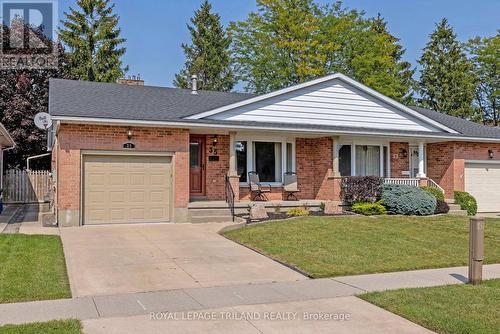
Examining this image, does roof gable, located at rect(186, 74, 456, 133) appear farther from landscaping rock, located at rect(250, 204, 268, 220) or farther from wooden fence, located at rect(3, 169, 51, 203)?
wooden fence, located at rect(3, 169, 51, 203)

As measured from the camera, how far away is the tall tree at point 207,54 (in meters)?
43.8

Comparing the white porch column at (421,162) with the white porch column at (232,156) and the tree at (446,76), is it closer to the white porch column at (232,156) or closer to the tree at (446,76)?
the white porch column at (232,156)

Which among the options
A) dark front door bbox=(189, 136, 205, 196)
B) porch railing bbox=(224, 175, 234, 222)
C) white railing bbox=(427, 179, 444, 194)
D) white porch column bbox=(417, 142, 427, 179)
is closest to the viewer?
porch railing bbox=(224, 175, 234, 222)

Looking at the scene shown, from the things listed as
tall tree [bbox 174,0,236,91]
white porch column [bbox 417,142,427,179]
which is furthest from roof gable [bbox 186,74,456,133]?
tall tree [bbox 174,0,236,91]

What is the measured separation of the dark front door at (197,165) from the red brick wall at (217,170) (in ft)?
0.72

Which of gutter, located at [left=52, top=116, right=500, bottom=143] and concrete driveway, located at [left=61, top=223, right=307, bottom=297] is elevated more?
gutter, located at [left=52, top=116, right=500, bottom=143]

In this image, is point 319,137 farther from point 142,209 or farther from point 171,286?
point 171,286

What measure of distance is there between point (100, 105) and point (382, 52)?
2852cm

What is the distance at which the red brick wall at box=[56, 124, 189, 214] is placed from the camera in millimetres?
13281

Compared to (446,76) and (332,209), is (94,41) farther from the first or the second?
(446,76)

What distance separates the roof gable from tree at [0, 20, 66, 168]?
15.7 m

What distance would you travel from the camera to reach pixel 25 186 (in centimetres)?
2341

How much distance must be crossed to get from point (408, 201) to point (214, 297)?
35.1 feet

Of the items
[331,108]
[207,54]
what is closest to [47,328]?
[331,108]
